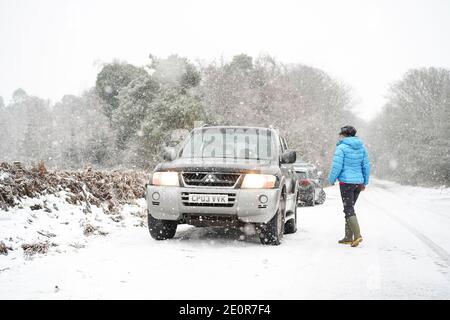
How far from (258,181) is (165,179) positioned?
134cm

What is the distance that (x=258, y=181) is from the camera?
21.9 ft

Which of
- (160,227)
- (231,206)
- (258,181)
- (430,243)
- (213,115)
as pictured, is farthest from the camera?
(213,115)

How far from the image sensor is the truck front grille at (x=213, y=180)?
6.64 m

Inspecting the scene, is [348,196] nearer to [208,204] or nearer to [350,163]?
[350,163]

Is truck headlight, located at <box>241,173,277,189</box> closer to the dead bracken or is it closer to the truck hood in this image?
the truck hood

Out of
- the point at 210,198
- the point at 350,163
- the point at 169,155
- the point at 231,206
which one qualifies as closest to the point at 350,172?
the point at 350,163

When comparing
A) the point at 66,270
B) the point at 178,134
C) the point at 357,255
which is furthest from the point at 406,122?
the point at 66,270

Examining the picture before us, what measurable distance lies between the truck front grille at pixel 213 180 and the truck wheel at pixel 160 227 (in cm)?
79

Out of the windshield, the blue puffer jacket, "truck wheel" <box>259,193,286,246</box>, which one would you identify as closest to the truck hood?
the windshield

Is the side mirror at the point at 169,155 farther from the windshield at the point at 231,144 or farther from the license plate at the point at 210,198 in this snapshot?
the license plate at the point at 210,198

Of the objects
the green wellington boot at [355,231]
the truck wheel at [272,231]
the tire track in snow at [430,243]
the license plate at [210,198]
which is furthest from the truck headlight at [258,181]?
the tire track in snow at [430,243]
